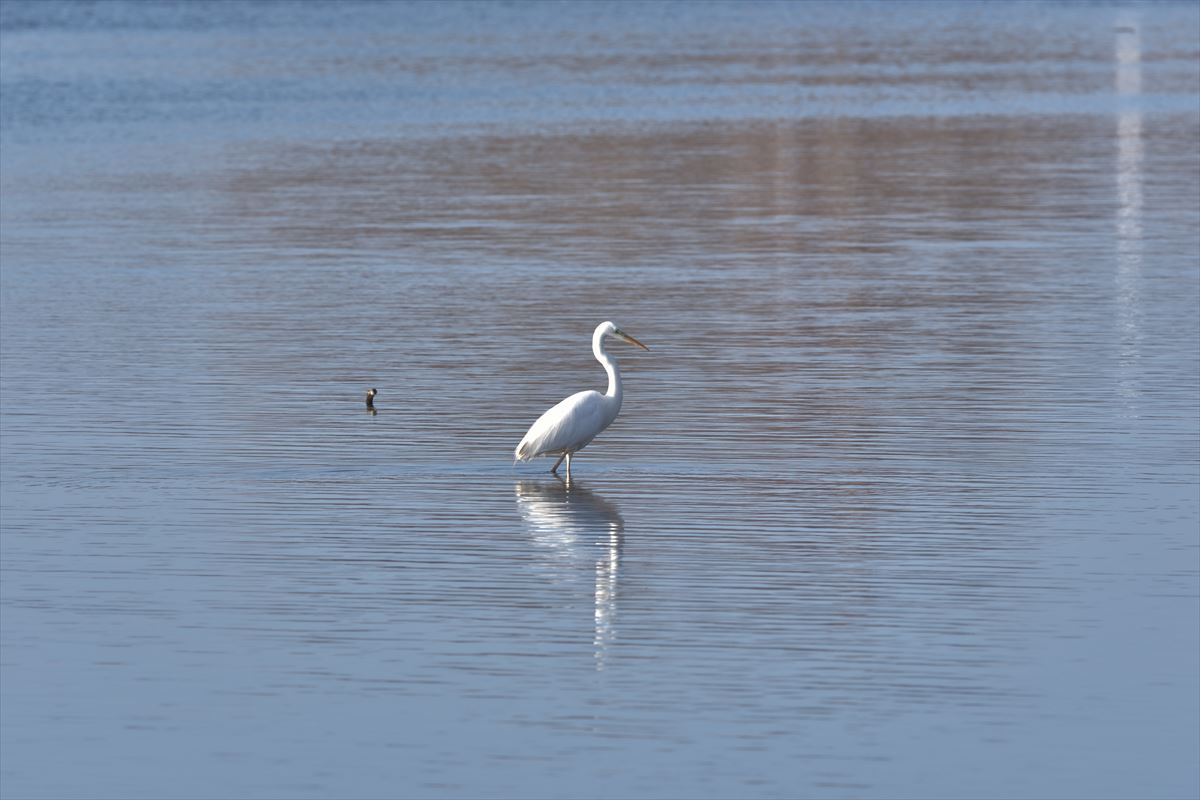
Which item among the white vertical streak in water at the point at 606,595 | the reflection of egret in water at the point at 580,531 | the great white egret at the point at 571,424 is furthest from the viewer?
the great white egret at the point at 571,424

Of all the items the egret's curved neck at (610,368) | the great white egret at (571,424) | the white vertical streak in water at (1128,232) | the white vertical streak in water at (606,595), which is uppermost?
the white vertical streak in water at (1128,232)

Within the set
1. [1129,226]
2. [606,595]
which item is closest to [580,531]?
[606,595]

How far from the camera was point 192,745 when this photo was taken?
933cm

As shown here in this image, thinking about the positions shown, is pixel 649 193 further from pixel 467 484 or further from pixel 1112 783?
pixel 1112 783

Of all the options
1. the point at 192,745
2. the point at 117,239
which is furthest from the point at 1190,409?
the point at 117,239

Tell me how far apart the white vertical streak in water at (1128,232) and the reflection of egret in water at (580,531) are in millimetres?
4600

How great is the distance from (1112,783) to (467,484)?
5938 millimetres

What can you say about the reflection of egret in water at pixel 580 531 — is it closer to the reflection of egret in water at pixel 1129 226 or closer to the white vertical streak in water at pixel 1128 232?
the white vertical streak in water at pixel 1128 232

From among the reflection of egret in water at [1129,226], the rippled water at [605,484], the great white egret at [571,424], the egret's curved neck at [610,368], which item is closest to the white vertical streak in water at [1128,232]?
the reflection of egret in water at [1129,226]

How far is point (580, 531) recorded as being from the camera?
12.8 m

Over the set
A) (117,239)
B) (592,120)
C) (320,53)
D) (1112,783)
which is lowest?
(1112,783)

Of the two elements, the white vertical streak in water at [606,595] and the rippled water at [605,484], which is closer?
the rippled water at [605,484]

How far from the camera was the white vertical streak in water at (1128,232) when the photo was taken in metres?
18.3

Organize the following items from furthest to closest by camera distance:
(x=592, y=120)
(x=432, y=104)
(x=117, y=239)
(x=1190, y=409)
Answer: (x=432, y=104)
(x=592, y=120)
(x=117, y=239)
(x=1190, y=409)
